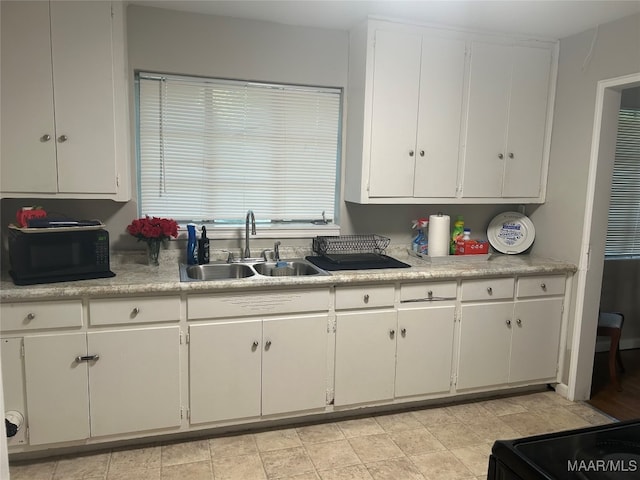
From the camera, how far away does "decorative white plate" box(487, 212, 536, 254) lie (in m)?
3.60

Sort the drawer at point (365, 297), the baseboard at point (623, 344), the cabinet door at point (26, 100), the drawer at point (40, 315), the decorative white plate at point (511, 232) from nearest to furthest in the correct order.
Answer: the drawer at point (40, 315), the cabinet door at point (26, 100), the drawer at point (365, 297), the decorative white plate at point (511, 232), the baseboard at point (623, 344)

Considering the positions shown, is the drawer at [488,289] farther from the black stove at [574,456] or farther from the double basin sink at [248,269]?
the black stove at [574,456]

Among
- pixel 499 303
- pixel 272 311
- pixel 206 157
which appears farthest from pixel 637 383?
pixel 206 157

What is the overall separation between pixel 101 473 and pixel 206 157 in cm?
188

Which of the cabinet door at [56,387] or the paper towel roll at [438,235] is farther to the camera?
the paper towel roll at [438,235]

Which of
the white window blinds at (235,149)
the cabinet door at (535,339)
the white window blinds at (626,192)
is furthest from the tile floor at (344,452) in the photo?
the white window blinds at (626,192)

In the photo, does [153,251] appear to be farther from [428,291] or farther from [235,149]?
[428,291]

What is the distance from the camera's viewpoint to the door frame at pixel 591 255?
3059mm

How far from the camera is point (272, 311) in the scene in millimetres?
2699

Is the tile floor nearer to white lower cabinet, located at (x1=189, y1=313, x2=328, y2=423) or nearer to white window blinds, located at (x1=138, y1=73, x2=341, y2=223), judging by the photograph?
white lower cabinet, located at (x1=189, y1=313, x2=328, y2=423)

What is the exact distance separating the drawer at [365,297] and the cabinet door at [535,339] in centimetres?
95

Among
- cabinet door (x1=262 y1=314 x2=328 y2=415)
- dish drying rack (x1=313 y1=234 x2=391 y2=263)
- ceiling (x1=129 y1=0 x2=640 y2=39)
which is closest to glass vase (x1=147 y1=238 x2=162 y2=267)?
cabinet door (x1=262 y1=314 x2=328 y2=415)

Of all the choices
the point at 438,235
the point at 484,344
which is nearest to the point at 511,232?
the point at 438,235

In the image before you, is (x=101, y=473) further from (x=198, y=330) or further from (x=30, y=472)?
(x=198, y=330)
